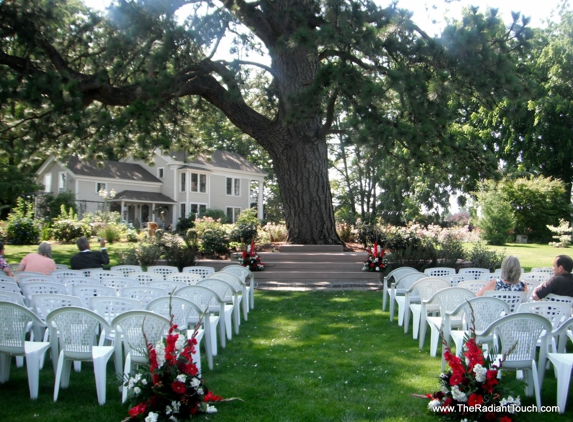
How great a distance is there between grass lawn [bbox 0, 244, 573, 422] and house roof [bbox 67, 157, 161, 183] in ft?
101

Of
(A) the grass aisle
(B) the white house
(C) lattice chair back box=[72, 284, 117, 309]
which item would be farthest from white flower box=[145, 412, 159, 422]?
(B) the white house

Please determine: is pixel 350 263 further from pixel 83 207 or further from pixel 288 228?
pixel 83 207

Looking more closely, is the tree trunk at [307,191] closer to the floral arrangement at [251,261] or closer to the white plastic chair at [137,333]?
the floral arrangement at [251,261]

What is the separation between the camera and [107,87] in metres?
13.7

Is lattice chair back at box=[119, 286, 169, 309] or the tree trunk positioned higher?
the tree trunk

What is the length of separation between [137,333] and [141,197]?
Answer: 1321 inches

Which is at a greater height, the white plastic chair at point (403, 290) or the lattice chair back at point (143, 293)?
the lattice chair back at point (143, 293)

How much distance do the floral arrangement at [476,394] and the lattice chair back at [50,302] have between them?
11.6 feet

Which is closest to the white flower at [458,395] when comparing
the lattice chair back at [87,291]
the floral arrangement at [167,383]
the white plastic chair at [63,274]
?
the floral arrangement at [167,383]

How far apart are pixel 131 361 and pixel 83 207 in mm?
30651

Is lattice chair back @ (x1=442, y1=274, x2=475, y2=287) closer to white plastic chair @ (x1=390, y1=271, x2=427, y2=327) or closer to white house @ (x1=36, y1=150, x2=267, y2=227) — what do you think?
white plastic chair @ (x1=390, y1=271, x2=427, y2=327)

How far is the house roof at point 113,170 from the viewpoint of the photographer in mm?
35406

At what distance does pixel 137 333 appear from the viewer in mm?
4547

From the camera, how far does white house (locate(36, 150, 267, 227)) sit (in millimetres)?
35438
